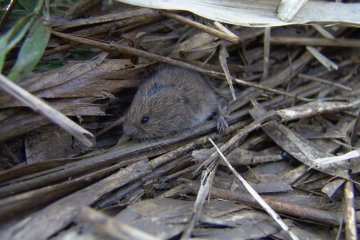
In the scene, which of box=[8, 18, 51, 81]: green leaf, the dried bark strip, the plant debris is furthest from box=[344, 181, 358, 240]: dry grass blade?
box=[8, 18, 51, 81]: green leaf

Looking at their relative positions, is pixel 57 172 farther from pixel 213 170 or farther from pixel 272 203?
pixel 272 203

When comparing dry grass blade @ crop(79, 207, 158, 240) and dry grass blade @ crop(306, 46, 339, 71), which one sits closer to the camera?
dry grass blade @ crop(79, 207, 158, 240)

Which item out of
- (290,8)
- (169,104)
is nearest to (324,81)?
(290,8)

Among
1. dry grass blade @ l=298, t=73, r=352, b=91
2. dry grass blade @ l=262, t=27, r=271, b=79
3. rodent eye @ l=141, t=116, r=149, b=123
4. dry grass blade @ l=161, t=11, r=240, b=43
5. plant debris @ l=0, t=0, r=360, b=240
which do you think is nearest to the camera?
plant debris @ l=0, t=0, r=360, b=240

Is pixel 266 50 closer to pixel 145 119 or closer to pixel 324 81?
pixel 324 81

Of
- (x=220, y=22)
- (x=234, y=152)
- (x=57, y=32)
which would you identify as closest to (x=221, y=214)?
(x=234, y=152)

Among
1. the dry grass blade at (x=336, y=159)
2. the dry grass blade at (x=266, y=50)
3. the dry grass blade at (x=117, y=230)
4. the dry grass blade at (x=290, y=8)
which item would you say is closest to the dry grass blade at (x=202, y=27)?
the dry grass blade at (x=290, y=8)

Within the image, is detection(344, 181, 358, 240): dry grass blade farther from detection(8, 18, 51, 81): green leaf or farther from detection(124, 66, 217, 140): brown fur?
detection(8, 18, 51, 81): green leaf
